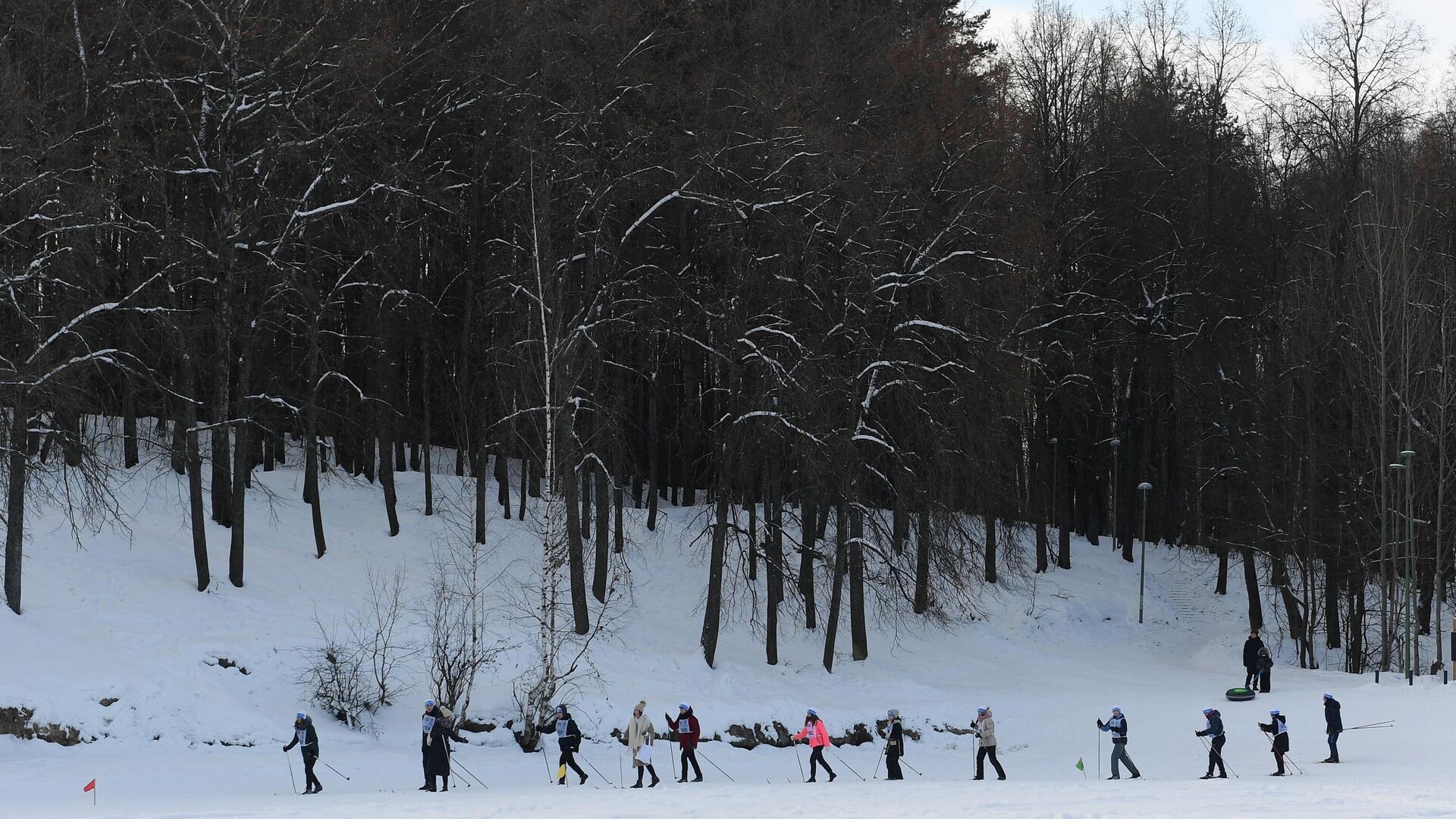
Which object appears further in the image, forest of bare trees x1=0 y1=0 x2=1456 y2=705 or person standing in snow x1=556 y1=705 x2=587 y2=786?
forest of bare trees x1=0 y1=0 x2=1456 y2=705

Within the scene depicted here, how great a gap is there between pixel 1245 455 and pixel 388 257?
25.9 m

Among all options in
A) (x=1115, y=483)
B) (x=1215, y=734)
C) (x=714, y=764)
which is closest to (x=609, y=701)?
(x=714, y=764)

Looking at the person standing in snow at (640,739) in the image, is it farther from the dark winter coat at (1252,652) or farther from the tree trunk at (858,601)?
the dark winter coat at (1252,652)

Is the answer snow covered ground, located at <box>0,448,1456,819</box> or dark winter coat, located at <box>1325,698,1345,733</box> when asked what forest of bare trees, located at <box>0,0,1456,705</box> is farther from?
dark winter coat, located at <box>1325,698,1345,733</box>

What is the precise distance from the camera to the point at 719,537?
29.3 metres

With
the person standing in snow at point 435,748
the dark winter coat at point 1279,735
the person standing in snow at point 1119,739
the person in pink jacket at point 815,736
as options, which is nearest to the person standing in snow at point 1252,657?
the dark winter coat at point 1279,735

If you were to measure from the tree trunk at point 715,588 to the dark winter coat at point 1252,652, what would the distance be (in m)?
12.7

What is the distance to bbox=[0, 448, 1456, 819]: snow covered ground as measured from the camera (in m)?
18.1

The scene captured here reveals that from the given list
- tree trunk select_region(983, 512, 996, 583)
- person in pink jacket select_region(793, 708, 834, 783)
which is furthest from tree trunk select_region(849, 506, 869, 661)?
person in pink jacket select_region(793, 708, 834, 783)

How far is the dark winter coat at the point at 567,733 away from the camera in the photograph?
21016 millimetres

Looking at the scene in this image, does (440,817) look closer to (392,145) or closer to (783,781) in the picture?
(783,781)

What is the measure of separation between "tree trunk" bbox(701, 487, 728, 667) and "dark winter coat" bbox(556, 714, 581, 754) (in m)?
8.10

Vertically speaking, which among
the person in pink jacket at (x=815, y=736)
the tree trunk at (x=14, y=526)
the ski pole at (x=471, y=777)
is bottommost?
the ski pole at (x=471, y=777)

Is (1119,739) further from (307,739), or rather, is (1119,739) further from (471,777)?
(307,739)
